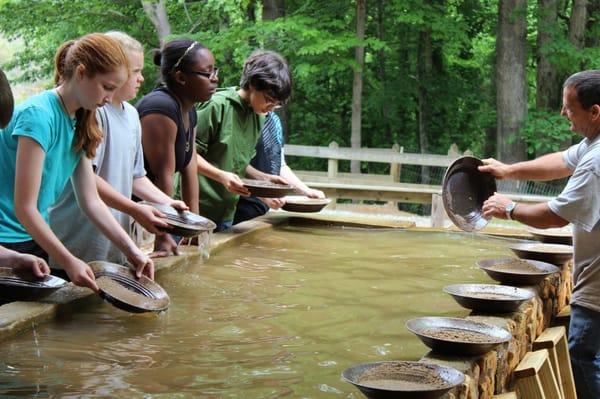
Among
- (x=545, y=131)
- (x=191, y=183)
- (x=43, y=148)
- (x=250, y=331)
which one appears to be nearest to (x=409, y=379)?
(x=250, y=331)

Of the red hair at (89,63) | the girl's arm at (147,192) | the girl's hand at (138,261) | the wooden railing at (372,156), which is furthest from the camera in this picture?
the wooden railing at (372,156)

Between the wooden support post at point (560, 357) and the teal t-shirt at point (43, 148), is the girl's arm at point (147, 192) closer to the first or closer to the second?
the teal t-shirt at point (43, 148)

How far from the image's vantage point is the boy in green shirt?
4.81m

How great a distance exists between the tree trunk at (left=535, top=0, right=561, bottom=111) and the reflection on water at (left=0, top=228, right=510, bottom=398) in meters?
10.1

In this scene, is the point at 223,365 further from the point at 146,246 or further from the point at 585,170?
the point at 146,246

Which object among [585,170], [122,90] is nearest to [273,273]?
[122,90]

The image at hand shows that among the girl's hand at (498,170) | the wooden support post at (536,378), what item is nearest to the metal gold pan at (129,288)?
the wooden support post at (536,378)

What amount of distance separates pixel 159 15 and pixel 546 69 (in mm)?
7308

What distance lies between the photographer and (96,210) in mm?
3375

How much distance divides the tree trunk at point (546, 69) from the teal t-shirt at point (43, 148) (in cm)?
1240

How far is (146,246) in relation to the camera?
700 centimetres

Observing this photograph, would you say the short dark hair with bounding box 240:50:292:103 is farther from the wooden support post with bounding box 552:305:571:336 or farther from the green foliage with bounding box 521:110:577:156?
the green foliage with bounding box 521:110:577:156

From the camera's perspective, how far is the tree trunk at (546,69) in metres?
14.5

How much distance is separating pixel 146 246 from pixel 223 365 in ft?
13.6
